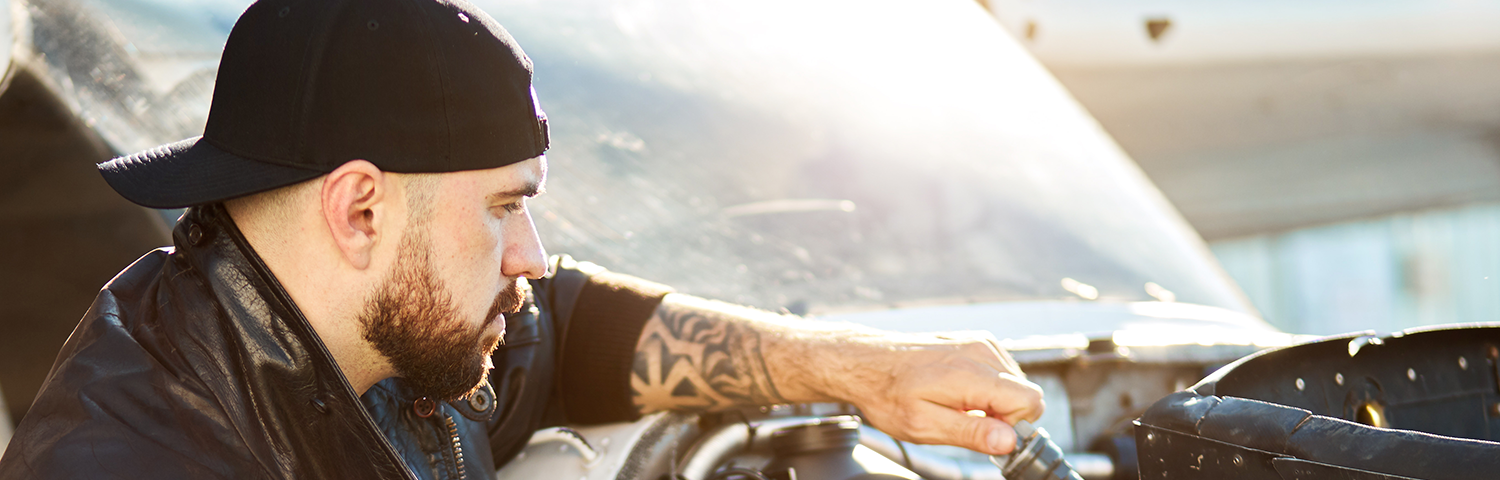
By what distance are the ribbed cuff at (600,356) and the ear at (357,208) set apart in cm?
46

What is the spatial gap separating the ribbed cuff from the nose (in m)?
0.32

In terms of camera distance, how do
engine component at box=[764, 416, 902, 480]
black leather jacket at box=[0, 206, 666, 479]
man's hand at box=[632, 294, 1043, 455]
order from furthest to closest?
engine component at box=[764, 416, 902, 480], man's hand at box=[632, 294, 1043, 455], black leather jacket at box=[0, 206, 666, 479]

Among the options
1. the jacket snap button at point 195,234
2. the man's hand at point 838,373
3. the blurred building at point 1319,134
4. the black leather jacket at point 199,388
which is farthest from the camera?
the blurred building at point 1319,134

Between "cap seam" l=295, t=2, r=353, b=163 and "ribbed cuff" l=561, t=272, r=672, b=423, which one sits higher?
"cap seam" l=295, t=2, r=353, b=163

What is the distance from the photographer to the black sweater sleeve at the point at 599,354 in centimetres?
146

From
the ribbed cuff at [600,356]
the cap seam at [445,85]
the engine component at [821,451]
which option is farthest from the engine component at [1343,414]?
the cap seam at [445,85]

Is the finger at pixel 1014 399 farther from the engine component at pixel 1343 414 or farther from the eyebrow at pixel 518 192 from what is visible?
the eyebrow at pixel 518 192

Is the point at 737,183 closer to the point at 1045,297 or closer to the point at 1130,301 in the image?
the point at 1045,297

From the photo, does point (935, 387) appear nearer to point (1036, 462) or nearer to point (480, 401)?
point (1036, 462)

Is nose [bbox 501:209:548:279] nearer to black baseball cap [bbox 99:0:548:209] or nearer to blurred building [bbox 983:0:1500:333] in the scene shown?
black baseball cap [bbox 99:0:548:209]

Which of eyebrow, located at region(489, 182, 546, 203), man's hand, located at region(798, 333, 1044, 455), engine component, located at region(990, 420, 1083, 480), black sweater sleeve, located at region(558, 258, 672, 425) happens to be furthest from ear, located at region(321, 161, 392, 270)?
engine component, located at region(990, 420, 1083, 480)

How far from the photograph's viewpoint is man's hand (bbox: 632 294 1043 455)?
4.05ft

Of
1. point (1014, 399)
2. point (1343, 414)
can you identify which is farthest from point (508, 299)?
point (1343, 414)

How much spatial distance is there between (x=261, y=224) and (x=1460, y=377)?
51.7 inches
